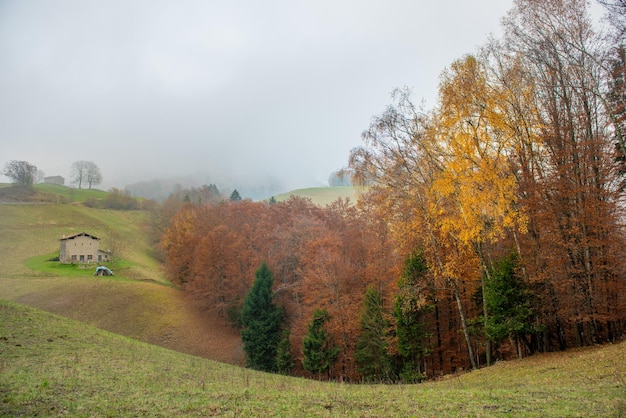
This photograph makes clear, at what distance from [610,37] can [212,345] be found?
128ft

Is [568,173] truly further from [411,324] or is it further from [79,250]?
[79,250]

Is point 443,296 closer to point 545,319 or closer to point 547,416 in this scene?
point 545,319

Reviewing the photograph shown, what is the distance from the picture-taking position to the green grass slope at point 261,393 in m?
7.85

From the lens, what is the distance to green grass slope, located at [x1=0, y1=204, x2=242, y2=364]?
37.6 m

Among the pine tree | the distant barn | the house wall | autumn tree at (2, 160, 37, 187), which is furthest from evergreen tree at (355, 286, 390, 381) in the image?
the distant barn

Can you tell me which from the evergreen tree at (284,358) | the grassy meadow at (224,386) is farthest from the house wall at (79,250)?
the evergreen tree at (284,358)

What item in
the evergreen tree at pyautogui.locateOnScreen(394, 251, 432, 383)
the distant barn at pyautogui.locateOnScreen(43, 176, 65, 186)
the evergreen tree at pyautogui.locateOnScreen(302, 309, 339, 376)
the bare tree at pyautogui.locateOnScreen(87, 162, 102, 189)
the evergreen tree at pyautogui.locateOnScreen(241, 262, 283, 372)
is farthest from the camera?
the distant barn at pyautogui.locateOnScreen(43, 176, 65, 186)

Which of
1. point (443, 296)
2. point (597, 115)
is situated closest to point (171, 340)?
point (443, 296)

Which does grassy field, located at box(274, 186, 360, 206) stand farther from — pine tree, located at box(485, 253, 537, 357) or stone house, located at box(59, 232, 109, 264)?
pine tree, located at box(485, 253, 537, 357)

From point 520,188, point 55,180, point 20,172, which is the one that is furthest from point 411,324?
point 55,180

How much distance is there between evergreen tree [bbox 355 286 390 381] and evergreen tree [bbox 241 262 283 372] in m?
10.3

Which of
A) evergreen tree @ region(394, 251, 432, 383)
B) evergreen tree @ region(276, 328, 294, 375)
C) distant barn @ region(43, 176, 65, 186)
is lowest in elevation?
evergreen tree @ region(276, 328, 294, 375)

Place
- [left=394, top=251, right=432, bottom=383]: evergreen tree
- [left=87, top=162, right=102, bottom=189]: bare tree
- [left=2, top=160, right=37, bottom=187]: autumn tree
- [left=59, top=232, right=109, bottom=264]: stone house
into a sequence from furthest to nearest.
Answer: [left=87, top=162, right=102, bottom=189]: bare tree → [left=2, top=160, right=37, bottom=187]: autumn tree → [left=59, top=232, right=109, bottom=264]: stone house → [left=394, top=251, right=432, bottom=383]: evergreen tree

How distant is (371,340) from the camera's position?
25797 millimetres
